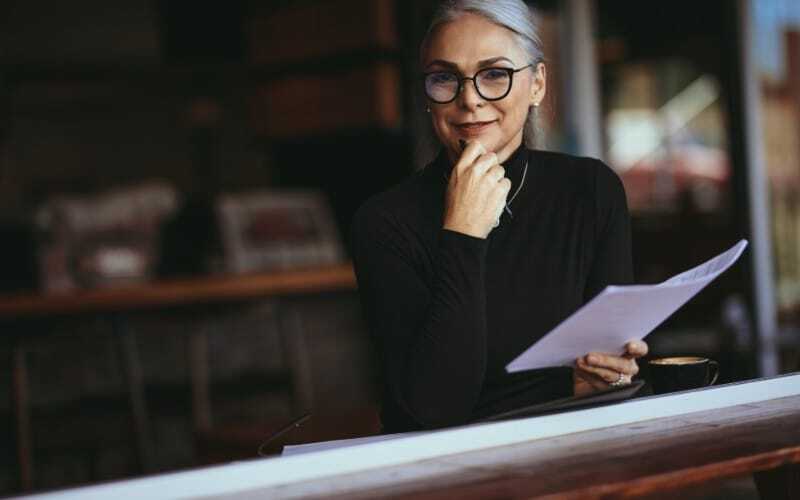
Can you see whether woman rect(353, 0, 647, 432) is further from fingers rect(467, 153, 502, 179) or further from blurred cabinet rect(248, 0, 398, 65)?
blurred cabinet rect(248, 0, 398, 65)

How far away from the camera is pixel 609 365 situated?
136cm

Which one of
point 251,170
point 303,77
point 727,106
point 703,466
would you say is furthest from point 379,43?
point 703,466

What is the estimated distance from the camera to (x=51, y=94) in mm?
8664

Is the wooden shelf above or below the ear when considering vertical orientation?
below

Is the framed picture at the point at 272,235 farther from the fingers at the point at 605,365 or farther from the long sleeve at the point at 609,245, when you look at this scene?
the fingers at the point at 605,365

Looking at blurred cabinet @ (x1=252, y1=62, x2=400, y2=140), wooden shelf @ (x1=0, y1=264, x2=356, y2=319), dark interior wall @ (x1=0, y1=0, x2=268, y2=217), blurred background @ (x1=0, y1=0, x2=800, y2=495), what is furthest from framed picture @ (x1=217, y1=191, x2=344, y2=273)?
dark interior wall @ (x1=0, y1=0, x2=268, y2=217)

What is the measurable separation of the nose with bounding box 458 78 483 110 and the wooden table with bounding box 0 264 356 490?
8.46 feet

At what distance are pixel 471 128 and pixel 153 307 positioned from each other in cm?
327

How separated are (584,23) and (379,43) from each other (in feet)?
4.23

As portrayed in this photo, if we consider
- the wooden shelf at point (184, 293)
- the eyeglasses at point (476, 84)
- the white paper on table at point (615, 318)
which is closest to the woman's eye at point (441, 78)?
the eyeglasses at point (476, 84)

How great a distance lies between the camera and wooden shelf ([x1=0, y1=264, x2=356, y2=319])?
4.21 metres

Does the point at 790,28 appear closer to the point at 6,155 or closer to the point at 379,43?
the point at 379,43

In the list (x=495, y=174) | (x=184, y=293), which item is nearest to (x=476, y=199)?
(x=495, y=174)

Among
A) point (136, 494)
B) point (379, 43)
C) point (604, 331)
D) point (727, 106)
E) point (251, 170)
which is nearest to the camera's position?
point (136, 494)
